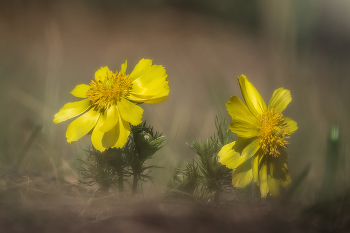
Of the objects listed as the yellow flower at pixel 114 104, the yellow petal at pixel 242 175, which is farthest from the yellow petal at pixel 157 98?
the yellow petal at pixel 242 175

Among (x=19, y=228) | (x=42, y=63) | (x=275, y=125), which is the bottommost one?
(x=19, y=228)

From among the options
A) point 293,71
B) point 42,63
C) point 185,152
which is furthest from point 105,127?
point 42,63

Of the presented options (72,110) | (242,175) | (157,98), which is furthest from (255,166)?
(72,110)

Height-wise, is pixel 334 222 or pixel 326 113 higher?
pixel 326 113

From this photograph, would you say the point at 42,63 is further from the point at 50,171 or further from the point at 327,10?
the point at 327,10

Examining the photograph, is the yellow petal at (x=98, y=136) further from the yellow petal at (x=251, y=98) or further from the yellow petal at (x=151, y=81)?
the yellow petal at (x=251, y=98)

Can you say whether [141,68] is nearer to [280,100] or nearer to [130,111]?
[130,111]
